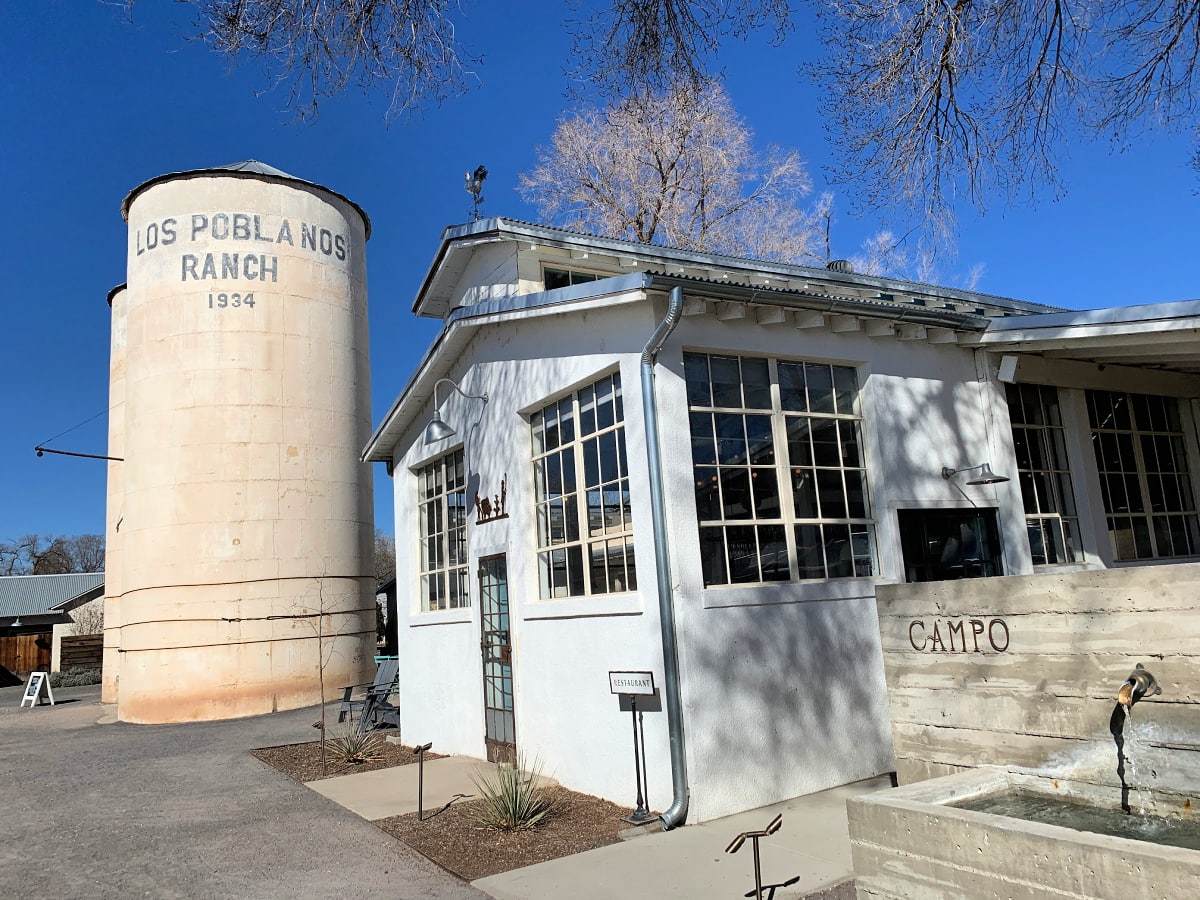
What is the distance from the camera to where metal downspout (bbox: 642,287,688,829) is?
21.7 feet

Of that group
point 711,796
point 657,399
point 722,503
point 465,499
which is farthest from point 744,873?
point 465,499

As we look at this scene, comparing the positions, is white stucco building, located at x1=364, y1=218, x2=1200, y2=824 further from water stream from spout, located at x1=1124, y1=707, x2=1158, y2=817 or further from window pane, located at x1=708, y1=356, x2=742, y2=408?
water stream from spout, located at x1=1124, y1=707, x2=1158, y2=817

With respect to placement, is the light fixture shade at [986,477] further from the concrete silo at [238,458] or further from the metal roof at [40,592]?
the metal roof at [40,592]

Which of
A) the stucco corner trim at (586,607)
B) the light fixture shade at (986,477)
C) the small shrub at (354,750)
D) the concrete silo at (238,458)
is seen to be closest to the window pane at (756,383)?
the stucco corner trim at (586,607)

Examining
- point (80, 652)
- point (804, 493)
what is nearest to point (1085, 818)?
point (804, 493)

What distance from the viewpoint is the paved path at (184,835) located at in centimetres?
605

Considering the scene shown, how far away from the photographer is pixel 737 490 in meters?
7.57

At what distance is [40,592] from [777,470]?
46013 millimetres

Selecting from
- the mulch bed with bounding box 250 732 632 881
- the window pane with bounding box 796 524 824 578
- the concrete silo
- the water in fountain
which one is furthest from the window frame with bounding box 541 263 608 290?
the concrete silo

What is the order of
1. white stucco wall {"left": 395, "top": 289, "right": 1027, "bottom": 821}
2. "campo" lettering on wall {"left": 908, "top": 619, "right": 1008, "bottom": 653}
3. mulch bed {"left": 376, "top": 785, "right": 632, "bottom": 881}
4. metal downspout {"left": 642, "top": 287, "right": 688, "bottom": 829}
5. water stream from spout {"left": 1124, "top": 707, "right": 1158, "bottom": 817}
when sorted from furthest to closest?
white stucco wall {"left": 395, "top": 289, "right": 1027, "bottom": 821}
metal downspout {"left": 642, "top": 287, "right": 688, "bottom": 829}
mulch bed {"left": 376, "top": 785, "right": 632, "bottom": 881}
"campo" lettering on wall {"left": 908, "top": 619, "right": 1008, "bottom": 653}
water stream from spout {"left": 1124, "top": 707, "right": 1158, "bottom": 817}

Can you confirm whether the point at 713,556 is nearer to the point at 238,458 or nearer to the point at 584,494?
the point at 584,494

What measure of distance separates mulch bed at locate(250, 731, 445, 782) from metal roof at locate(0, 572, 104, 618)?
32437 millimetres

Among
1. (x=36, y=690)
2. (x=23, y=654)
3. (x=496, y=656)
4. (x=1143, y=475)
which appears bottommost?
(x=36, y=690)

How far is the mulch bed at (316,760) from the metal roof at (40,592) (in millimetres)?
32437
